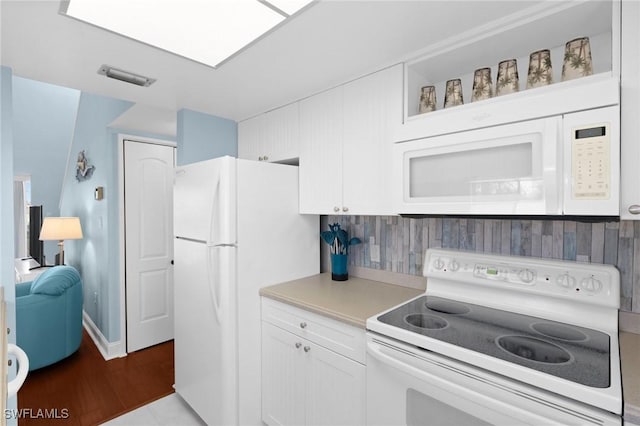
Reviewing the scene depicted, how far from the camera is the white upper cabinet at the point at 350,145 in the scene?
1681 millimetres

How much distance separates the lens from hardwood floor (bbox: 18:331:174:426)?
219 centimetres

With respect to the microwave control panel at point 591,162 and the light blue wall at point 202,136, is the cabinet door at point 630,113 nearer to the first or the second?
the microwave control panel at point 591,162

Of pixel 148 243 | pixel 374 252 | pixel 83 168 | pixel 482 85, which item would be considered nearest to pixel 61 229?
pixel 83 168

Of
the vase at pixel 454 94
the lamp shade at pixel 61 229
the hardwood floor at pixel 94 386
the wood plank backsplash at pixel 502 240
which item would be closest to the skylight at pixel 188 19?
the vase at pixel 454 94

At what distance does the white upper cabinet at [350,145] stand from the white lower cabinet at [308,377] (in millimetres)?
693

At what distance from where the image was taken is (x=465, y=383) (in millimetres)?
1079

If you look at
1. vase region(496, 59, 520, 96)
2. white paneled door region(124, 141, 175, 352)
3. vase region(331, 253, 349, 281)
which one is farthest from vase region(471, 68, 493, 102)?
white paneled door region(124, 141, 175, 352)

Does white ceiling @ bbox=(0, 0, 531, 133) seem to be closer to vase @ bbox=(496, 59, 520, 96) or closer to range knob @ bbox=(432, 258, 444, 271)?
vase @ bbox=(496, 59, 520, 96)

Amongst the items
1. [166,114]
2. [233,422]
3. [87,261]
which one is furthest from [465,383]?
[87,261]

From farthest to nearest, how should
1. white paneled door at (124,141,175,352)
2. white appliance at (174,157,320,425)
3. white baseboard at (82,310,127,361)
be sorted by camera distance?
white paneled door at (124,141,175,352) → white baseboard at (82,310,127,361) → white appliance at (174,157,320,425)

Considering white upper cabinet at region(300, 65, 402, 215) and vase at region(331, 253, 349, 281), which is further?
vase at region(331, 253, 349, 281)

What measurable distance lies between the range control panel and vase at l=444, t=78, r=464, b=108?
0.77 meters

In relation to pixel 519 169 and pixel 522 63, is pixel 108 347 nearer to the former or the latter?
pixel 519 169

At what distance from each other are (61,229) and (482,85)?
4429 millimetres
